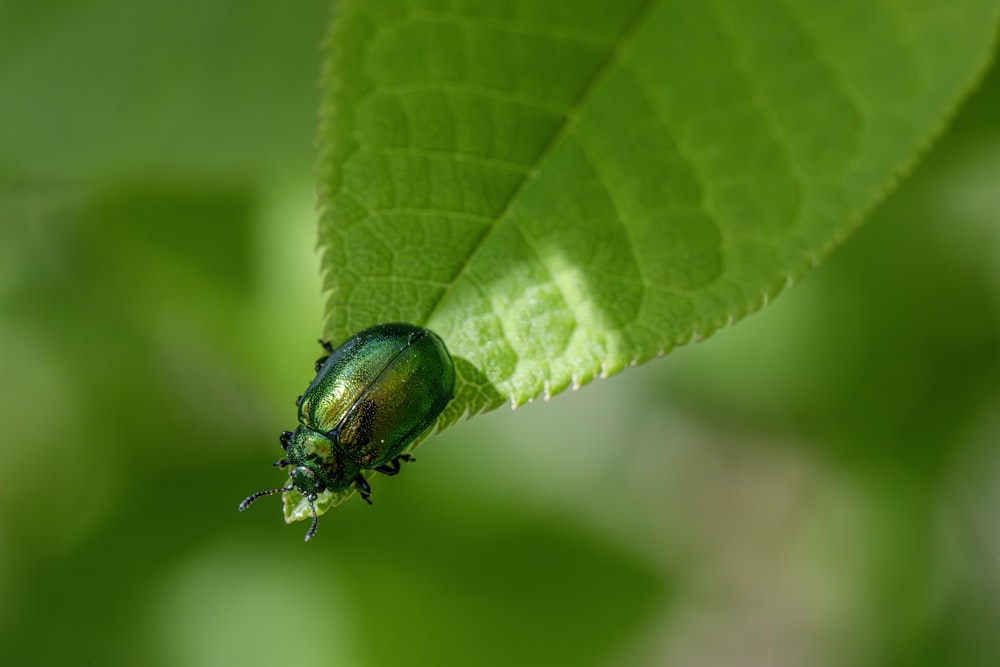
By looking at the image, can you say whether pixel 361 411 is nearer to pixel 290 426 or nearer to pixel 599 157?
pixel 290 426

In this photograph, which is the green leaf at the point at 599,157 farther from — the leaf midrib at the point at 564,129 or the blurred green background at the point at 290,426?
the blurred green background at the point at 290,426

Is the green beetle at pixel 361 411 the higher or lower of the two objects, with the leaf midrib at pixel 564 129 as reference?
lower

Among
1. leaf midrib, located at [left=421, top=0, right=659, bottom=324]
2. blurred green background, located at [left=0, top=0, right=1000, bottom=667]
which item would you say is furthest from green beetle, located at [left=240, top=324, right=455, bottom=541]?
blurred green background, located at [left=0, top=0, right=1000, bottom=667]

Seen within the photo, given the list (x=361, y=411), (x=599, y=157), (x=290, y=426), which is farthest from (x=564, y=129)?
(x=290, y=426)

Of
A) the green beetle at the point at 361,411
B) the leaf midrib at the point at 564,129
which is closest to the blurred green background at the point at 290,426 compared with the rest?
the green beetle at the point at 361,411

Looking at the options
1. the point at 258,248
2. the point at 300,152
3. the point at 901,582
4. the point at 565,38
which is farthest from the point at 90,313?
the point at 901,582
